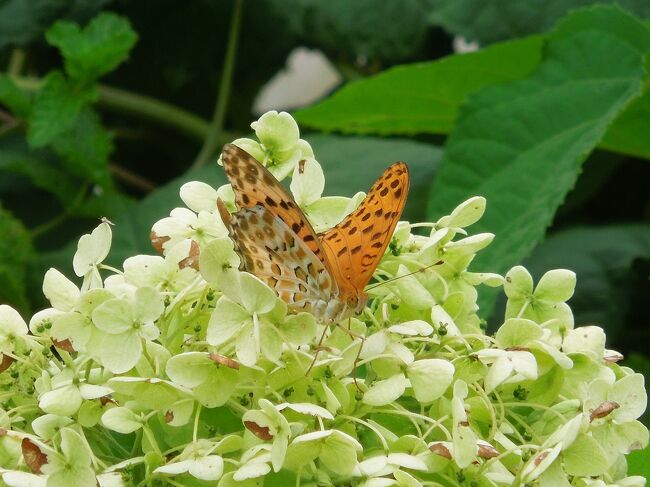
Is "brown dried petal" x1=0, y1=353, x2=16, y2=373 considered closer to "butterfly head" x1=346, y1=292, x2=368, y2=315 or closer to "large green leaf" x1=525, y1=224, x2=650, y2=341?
"butterfly head" x1=346, y1=292, x2=368, y2=315

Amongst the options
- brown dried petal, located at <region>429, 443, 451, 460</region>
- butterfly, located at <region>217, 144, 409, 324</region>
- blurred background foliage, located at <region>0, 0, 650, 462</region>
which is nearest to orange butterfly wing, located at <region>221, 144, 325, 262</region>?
butterfly, located at <region>217, 144, 409, 324</region>

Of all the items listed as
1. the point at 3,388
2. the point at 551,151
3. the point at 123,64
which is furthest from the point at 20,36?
the point at 3,388

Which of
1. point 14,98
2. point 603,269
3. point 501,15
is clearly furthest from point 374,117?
point 14,98

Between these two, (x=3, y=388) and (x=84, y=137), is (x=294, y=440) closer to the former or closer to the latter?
(x=3, y=388)

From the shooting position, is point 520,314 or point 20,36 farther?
point 20,36

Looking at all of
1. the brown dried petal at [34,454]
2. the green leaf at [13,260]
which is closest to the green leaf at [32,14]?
the green leaf at [13,260]

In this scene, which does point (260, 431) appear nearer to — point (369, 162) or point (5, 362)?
point (5, 362)

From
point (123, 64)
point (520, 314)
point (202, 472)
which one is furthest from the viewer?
point (123, 64)
